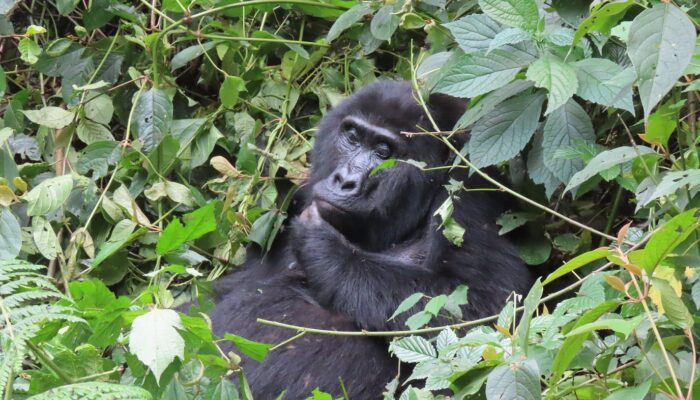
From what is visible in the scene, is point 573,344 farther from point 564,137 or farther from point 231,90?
point 231,90

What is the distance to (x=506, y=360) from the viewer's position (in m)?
1.89

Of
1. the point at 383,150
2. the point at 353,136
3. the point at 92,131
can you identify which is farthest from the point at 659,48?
the point at 92,131

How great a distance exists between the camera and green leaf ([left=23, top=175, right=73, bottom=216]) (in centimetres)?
338

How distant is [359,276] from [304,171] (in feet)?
2.58

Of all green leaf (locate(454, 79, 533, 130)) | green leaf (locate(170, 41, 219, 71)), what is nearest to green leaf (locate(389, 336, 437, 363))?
green leaf (locate(454, 79, 533, 130))

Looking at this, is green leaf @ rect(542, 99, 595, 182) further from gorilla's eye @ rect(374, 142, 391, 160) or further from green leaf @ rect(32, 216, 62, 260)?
green leaf @ rect(32, 216, 62, 260)

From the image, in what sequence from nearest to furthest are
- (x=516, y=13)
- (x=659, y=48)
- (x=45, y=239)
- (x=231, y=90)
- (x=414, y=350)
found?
(x=659, y=48), (x=414, y=350), (x=516, y=13), (x=45, y=239), (x=231, y=90)

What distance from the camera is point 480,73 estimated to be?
2.76 meters

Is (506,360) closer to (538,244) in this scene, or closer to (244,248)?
(538,244)

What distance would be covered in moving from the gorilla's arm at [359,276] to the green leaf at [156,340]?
1.26 meters

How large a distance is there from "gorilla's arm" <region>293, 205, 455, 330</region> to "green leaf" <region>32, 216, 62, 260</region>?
0.88 m

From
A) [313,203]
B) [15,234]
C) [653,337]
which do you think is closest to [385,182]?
[313,203]

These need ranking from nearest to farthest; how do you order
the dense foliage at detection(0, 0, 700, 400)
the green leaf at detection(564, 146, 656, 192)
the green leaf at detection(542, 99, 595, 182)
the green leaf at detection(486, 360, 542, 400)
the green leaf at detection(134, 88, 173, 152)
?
the green leaf at detection(486, 360, 542, 400) < the dense foliage at detection(0, 0, 700, 400) < the green leaf at detection(564, 146, 656, 192) < the green leaf at detection(542, 99, 595, 182) < the green leaf at detection(134, 88, 173, 152)

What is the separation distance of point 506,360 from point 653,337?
0.34 meters
